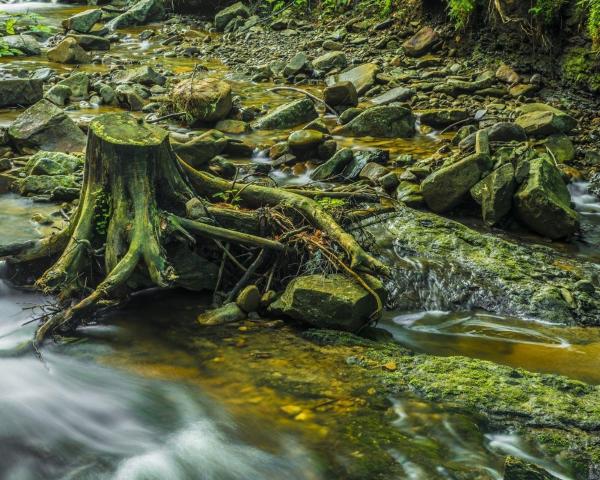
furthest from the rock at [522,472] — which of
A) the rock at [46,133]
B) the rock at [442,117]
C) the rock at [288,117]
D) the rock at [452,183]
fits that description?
the rock at [288,117]

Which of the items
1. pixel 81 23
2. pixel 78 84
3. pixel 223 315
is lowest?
pixel 223 315

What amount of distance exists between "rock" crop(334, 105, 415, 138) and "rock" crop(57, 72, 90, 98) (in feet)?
19.0

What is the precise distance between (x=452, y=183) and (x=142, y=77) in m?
8.88

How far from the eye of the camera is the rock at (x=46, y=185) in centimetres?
732

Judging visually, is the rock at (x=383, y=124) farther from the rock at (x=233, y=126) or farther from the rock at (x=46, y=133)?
the rock at (x=46, y=133)

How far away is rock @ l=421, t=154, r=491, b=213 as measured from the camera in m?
7.96

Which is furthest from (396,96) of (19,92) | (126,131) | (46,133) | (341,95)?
(126,131)

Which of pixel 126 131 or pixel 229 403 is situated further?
pixel 126 131

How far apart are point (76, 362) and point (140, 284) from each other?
1.08 m

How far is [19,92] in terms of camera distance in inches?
467

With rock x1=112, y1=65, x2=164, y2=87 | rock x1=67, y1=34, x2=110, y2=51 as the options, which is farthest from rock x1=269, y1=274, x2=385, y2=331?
rock x1=67, y1=34, x2=110, y2=51

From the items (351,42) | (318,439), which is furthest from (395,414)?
(351,42)

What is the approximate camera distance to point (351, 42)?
1731 centimetres

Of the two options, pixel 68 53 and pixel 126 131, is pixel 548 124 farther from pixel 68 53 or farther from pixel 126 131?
pixel 68 53
